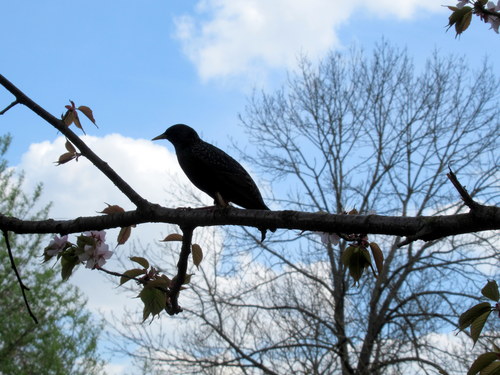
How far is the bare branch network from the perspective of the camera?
156cm

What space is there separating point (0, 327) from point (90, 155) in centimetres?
1554

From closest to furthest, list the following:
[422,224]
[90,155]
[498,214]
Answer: [498,214], [422,224], [90,155]

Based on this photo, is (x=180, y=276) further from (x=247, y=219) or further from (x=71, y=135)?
(x=71, y=135)

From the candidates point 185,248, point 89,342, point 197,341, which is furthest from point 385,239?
point 185,248

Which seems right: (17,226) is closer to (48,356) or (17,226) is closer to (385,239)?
(385,239)

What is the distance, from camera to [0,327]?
15.8m

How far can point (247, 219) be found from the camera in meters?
2.03

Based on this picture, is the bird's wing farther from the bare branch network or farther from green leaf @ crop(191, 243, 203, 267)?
the bare branch network

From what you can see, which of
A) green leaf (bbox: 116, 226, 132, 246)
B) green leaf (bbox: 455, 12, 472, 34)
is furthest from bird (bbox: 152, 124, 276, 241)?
green leaf (bbox: 455, 12, 472, 34)

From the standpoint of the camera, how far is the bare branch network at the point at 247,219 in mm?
1562

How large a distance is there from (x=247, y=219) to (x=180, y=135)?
2.36 meters

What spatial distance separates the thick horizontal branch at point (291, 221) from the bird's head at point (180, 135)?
6.09 feet

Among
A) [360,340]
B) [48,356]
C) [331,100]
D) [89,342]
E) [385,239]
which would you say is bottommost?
[48,356]

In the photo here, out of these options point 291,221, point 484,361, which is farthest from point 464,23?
point 484,361
